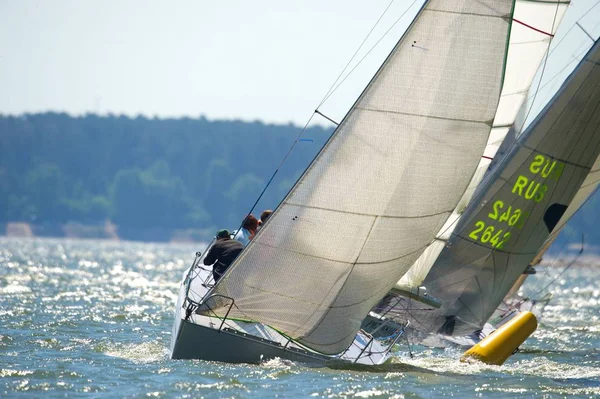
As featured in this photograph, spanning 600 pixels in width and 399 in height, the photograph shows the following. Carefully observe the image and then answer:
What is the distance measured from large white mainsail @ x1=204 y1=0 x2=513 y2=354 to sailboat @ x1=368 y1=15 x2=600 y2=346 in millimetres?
3008

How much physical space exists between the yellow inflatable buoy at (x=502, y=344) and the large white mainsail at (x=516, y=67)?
1487mm

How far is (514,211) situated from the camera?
15062 mm

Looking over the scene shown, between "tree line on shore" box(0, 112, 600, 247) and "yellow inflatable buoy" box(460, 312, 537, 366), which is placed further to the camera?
"tree line on shore" box(0, 112, 600, 247)

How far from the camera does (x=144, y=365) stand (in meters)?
12.0

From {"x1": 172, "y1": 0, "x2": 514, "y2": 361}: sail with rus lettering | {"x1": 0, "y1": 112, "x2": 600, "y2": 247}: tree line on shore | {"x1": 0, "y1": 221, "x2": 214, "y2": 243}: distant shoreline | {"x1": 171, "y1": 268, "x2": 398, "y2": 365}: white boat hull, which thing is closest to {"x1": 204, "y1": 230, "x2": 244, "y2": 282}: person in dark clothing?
{"x1": 171, "y1": 268, "x2": 398, "y2": 365}: white boat hull

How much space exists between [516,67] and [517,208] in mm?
1792

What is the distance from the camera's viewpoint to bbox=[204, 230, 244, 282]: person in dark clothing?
1274 centimetres

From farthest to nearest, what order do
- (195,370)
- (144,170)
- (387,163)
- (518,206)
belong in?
(144,170), (518,206), (387,163), (195,370)

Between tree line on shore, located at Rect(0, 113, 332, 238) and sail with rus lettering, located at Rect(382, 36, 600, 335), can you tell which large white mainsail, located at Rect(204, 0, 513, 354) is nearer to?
sail with rus lettering, located at Rect(382, 36, 600, 335)

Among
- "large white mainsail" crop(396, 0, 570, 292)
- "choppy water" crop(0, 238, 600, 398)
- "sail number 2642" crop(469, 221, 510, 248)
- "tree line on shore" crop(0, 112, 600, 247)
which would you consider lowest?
"choppy water" crop(0, 238, 600, 398)

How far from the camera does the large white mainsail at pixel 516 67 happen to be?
14.9 m

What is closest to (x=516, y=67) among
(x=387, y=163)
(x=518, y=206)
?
(x=518, y=206)

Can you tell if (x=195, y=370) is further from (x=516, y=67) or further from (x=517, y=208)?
(x=516, y=67)

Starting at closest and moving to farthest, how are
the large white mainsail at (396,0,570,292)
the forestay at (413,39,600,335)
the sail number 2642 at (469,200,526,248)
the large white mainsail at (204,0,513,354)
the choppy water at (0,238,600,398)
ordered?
the choppy water at (0,238,600,398) → the large white mainsail at (204,0,513,354) → the forestay at (413,39,600,335) → the large white mainsail at (396,0,570,292) → the sail number 2642 at (469,200,526,248)
